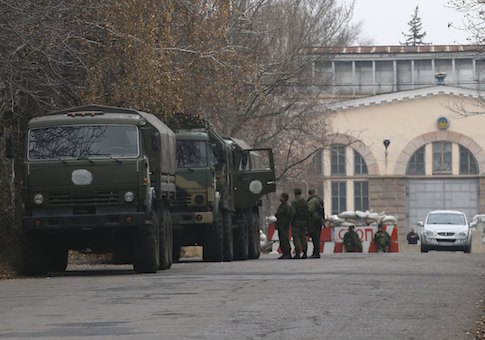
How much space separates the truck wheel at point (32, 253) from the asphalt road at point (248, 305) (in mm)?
1189

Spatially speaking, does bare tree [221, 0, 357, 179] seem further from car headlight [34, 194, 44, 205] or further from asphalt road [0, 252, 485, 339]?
asphalt road [0, 252, 485, 339]

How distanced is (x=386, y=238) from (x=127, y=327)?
119 ft

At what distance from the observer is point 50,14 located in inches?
953

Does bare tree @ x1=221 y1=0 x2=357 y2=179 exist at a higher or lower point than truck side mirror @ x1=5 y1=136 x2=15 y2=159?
higher

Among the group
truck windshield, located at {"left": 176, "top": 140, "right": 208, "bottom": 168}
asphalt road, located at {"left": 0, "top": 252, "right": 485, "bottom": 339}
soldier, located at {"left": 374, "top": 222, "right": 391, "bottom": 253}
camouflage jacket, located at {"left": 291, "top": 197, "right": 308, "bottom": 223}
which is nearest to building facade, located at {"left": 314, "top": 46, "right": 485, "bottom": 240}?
soldier, located at {"left": 374, "top": 222, "right": 391, "bottom": 253}

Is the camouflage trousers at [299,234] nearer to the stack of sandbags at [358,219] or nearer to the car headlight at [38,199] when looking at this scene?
the car headlight at [38,199]

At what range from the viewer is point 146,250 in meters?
25.6

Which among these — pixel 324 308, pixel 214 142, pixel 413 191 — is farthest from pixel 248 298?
pixel 413 191

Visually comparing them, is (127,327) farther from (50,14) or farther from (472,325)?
(50,14)

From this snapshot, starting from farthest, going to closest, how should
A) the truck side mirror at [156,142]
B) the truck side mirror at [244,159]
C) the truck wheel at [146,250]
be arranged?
the truck side mirror at [244,159], the truck side mirror at [156,142], the truck wheel at [146,250]

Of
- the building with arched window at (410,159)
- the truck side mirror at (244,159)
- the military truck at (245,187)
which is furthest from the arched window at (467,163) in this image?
the truck side mirror at (244,159)

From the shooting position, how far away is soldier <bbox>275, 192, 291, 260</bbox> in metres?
36.2

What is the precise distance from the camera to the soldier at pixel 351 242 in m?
49.6

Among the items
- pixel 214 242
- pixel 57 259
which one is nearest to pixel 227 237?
pixel 214 242
